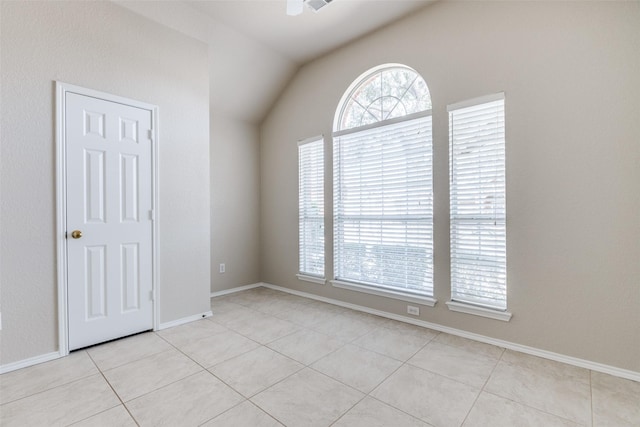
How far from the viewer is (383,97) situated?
11.6 ft

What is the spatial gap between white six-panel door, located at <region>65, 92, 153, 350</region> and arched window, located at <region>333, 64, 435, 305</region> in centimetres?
217

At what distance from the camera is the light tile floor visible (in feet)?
5.66

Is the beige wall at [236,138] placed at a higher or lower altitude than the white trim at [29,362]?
higher

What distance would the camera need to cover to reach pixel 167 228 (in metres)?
3.13

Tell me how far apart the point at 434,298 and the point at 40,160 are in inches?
145

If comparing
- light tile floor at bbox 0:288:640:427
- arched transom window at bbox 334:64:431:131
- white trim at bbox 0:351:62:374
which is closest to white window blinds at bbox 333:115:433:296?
arched transom window at bbox 334:64:431:131

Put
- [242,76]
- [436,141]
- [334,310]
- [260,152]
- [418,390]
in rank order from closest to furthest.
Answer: [418,390], [436,141], [334,310], [242,76], [260,152]

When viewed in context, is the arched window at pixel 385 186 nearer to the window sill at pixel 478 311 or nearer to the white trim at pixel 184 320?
the window sill at pixel 478 311

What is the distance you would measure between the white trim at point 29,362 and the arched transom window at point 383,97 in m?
3.59

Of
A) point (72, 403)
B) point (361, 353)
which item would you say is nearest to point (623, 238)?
point (361, 353)

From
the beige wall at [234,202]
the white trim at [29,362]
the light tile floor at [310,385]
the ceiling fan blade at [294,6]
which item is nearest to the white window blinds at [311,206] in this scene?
the beige wall at [234,202]

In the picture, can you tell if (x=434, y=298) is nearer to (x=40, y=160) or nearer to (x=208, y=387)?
(x=208, y=387)

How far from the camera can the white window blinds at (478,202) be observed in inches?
104

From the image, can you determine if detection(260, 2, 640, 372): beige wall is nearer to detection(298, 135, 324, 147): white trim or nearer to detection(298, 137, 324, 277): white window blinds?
detection(298, 135, 324, 147): white trim
